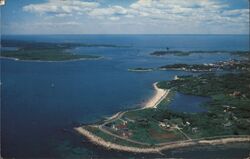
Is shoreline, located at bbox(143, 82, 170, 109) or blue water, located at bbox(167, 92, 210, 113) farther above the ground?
shoreline, located at bbox(143, 82, 170, 109)

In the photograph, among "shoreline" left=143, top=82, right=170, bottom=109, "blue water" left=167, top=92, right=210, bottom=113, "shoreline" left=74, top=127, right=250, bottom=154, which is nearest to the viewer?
"shoreline" left=74, top=127, right=250, bottom=154

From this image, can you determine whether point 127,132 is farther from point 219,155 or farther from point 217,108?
point 217,108

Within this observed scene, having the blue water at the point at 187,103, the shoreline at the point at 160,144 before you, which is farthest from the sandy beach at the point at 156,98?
the shoreline at the point at 160,144

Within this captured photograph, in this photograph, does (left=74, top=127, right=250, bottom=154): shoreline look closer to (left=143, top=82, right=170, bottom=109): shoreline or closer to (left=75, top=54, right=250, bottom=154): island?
(left=75, top=54, right=250, bottom=154): island

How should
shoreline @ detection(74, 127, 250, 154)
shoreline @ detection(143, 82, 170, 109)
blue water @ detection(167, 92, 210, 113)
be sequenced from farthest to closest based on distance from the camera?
shoreline @ detection(143, 82, 170, 109)
blue water @ detection(167, 92, 210, 113)
shoreline @ detection(74, 127, 250, 154)

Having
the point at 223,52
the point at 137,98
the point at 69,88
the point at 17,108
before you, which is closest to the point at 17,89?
the point at 69,88

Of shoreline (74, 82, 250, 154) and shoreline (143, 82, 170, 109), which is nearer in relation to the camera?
shoreline (74, 82, 250, 154)

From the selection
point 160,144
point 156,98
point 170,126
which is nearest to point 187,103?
point 156,98

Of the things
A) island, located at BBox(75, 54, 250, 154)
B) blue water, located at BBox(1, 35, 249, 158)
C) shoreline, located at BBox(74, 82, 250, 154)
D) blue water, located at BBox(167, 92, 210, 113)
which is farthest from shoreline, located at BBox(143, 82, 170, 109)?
shoreline, located at BBox(74, 82, 250, 154)
